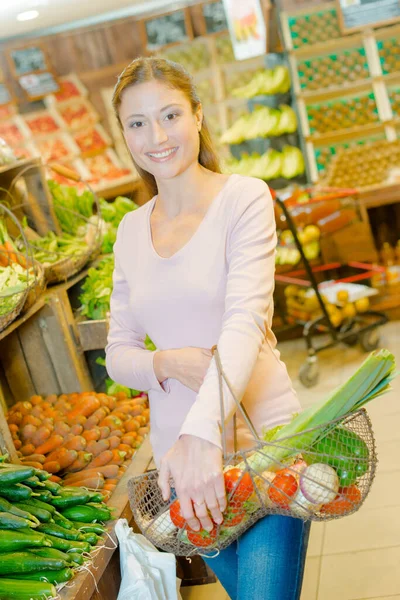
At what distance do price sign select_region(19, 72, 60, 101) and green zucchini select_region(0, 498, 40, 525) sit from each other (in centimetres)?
651

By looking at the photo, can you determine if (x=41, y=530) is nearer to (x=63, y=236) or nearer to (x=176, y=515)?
(x=176, y=515)

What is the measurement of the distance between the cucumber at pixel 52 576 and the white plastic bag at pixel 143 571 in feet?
0.63

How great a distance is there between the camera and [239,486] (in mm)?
1562

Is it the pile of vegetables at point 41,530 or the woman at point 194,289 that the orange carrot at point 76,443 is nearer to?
the pile of vegetables at point 41,530

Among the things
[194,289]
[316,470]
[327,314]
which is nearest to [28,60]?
[327,314]

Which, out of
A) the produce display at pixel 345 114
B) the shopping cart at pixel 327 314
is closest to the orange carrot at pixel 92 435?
the shopping cart at pixel 327 314

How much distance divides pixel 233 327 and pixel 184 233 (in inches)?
15.8

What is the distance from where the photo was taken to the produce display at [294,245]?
5.89 meters

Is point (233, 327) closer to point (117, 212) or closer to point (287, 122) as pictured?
point (117, 212)

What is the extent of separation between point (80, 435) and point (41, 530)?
0.87 metres

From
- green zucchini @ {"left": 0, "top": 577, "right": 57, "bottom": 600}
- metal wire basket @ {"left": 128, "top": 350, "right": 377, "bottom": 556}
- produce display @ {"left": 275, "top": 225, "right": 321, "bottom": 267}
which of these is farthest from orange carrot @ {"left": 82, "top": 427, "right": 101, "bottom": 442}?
produce display @ {"left": 275, "top": 225, "right": 321, "bottom": 267}

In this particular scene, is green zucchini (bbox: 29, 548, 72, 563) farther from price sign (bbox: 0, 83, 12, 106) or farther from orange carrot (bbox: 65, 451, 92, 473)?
price sign (bbox: 0, 83, 12, 106)

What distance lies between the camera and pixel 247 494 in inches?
62.2

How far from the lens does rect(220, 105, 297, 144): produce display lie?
7234mm
